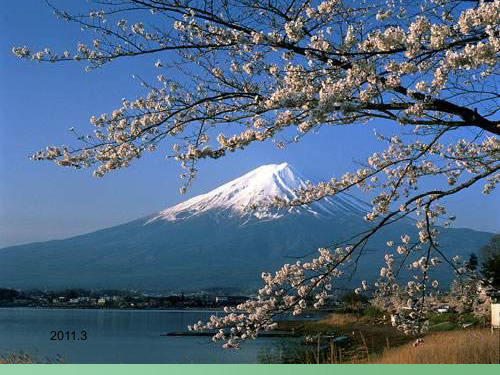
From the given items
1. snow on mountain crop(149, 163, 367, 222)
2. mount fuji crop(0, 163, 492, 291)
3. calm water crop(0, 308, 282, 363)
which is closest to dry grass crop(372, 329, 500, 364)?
calm water crop(0, 308, 282, 363)

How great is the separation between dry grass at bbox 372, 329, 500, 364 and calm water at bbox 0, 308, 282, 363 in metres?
1.35

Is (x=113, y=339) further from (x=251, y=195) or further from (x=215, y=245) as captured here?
(x=215, y=245)

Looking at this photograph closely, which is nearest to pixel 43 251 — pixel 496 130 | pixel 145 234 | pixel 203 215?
pixel 145 234

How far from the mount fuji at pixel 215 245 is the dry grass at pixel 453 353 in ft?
29.1

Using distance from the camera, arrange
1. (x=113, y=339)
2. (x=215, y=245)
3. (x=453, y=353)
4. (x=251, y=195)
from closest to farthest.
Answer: (x=453, y=353) → (x=113, y=339) → (x=251, y=195) → (x=215, y=245)

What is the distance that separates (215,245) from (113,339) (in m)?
10.6

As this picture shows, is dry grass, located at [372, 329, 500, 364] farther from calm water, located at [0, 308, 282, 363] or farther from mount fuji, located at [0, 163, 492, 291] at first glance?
mount fuji, located at [0, 163, 492, 291]

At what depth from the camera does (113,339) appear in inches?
340

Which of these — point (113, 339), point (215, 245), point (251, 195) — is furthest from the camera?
point (215, 245)

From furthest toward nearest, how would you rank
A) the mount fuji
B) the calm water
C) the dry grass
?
the mount fuji, the calm water, the dry grass

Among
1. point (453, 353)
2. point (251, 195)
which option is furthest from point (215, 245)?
point (453, 353)

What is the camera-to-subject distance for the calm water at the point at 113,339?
6379 mm

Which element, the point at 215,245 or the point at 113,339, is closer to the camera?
the point at 113,339

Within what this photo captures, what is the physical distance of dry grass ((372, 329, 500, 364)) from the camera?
5.16 m
